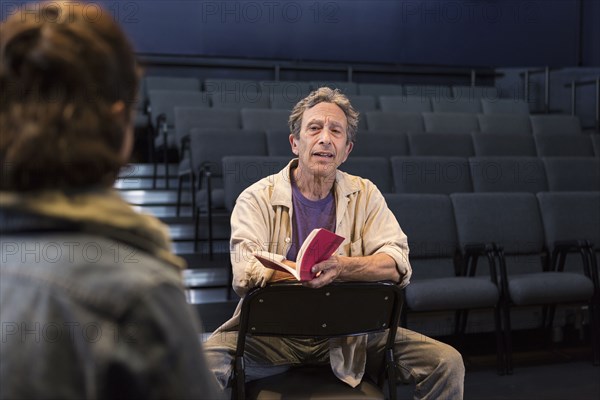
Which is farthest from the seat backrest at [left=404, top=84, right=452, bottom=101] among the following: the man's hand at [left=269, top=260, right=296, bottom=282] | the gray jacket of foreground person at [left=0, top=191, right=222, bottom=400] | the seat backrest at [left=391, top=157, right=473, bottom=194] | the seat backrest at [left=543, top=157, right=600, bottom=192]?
the gray jacket of foreground person at [left=0, top=191, right=222, bottom=400]

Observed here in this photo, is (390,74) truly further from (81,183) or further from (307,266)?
(81,183)

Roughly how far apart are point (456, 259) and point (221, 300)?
125 cm

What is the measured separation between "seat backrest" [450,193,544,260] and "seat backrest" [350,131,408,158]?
0.94 meters

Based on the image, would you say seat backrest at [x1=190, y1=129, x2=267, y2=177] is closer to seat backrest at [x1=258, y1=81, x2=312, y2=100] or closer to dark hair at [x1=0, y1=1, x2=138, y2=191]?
seat backrest at [x1=258, y1=81, x2=312, y2=100]

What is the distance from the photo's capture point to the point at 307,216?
2229mm

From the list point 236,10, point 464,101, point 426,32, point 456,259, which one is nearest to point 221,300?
point 456,259

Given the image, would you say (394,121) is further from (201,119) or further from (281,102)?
(201,119)

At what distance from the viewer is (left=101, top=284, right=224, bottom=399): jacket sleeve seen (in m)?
0.56

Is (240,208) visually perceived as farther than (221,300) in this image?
No

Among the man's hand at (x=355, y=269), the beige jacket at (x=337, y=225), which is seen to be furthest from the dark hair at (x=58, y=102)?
the beige jacket at (x=337, y=225)

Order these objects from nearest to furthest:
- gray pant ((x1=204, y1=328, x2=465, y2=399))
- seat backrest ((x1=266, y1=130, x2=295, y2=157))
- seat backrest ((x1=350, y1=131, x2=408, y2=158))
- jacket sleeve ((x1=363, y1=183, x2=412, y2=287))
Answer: gray pant ((x1=204, y1=328, x2=465, y2=399))
jacket sleeve ((x1=363, y1=183, x2=412, y2=287))
seat backrest ((x1=266, y1=130, x2=295, y2=157))
seat backrest ((x1=350, y1=131, x2=408, y2=158))

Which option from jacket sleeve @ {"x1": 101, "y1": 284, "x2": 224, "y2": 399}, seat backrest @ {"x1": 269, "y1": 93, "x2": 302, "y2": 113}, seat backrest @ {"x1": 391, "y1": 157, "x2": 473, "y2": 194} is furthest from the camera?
seat backrest @ {"x1": 269, "y1": 93, "x2": 302, "y2": 113}

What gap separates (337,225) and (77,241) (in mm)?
1609

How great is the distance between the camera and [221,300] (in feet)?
11.9
